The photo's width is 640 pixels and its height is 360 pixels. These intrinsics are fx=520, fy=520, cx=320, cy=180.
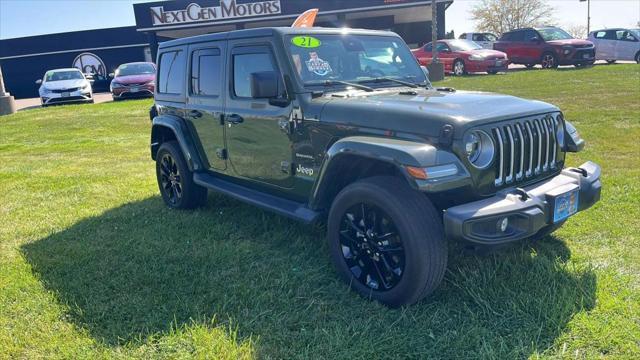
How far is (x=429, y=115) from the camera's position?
3141mm

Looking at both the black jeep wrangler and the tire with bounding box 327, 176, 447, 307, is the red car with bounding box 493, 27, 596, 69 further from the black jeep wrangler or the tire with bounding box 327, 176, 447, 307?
the tire with bounding box 327, 176, 447, 307

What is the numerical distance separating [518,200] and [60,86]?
1925cm

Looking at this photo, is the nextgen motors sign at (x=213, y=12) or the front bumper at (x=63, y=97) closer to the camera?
the front bumper at (x=63, y=97)

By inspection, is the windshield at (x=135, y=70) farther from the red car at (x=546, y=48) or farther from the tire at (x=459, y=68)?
the red car at (x=546, y=48)

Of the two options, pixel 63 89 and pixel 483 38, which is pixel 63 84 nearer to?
pixel 63 89

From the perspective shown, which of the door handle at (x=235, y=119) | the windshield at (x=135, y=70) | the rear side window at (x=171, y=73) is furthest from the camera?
the windshield at (x=135, y=70)

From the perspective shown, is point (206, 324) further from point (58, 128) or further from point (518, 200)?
point (58, 128)

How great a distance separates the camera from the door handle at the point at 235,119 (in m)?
4.42

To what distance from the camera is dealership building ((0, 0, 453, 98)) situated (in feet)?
88.0

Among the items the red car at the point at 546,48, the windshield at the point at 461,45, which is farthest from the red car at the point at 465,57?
the red car at the point at 546,48

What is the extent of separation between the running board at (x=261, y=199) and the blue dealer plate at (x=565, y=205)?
1.56 m

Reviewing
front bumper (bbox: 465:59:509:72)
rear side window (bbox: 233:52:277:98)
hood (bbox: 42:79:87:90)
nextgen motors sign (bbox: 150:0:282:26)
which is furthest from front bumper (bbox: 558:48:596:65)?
hood (bbox: 42:79:87:90)

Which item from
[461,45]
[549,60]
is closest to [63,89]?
[461,45]

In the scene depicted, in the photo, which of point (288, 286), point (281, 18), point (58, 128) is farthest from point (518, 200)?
point (281, 18)
